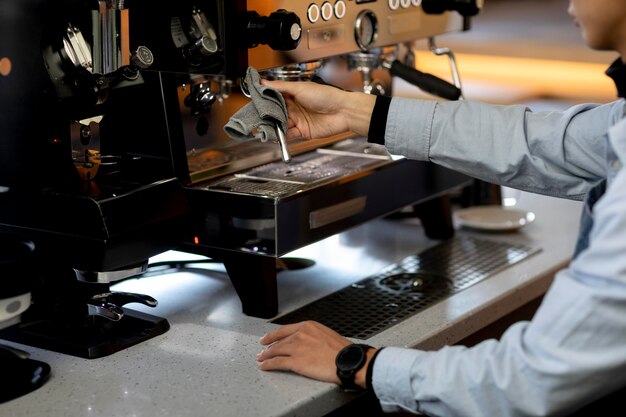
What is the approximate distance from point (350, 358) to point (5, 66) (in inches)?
24.2

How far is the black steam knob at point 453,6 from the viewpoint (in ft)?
6.19

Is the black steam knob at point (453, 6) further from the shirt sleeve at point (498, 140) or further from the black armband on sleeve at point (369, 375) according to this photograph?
the black armband on sleeve at point (369, 375)

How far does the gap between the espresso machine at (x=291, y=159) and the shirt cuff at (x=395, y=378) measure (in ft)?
1.02

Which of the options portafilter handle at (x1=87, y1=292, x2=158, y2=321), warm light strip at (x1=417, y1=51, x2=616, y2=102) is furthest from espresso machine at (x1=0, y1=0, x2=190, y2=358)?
warm light strip at (x1=417, y1=51, x2=616, y2=102)

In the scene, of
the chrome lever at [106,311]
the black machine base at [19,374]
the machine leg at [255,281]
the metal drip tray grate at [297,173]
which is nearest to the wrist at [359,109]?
the metal drip tray grate at [297,173]

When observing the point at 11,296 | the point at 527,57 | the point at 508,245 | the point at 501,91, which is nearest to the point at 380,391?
the point at 11,296

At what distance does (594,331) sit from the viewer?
1124mm

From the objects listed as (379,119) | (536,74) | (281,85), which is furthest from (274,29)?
(536,74)

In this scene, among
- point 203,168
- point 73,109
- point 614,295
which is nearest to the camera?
point 614,295

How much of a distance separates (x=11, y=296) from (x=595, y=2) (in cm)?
80

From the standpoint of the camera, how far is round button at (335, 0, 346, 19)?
167cm

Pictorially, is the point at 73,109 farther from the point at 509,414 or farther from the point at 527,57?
the point at 527,57

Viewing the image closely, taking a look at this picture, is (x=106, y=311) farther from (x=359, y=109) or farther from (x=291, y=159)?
(x=359, y=109)

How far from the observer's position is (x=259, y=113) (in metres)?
→ 1.48
